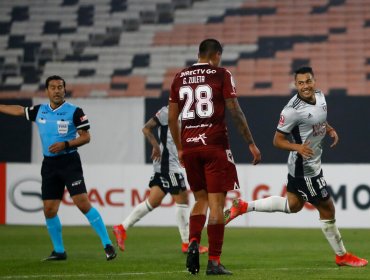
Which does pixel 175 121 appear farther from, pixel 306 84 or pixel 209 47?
pixel 306 84

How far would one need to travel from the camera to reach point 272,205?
10742mm

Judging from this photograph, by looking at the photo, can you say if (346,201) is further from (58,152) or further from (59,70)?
(59,70)

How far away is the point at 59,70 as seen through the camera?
23656 millimetres

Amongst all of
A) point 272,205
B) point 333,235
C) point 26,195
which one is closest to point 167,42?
point 26,195

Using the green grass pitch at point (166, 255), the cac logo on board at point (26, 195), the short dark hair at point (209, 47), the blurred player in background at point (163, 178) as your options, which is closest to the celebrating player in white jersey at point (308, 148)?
the green grass pitch at point (166, 255)

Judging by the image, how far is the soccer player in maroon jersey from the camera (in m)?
8.66

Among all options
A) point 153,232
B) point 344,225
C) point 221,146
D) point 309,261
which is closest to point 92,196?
point 153,232

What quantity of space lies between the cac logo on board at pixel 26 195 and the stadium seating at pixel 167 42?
17.2 feet

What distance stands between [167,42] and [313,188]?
1419 cm

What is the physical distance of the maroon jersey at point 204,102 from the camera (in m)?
8.70

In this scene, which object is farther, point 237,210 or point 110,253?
point 237,210

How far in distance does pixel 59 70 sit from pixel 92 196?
6.73 meters

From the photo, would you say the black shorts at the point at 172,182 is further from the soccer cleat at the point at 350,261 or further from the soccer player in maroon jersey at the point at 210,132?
the soccer player in maroon jersey at the point at 210,132

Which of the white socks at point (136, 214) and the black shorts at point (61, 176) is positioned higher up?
the black shorts at point (61, 176)
